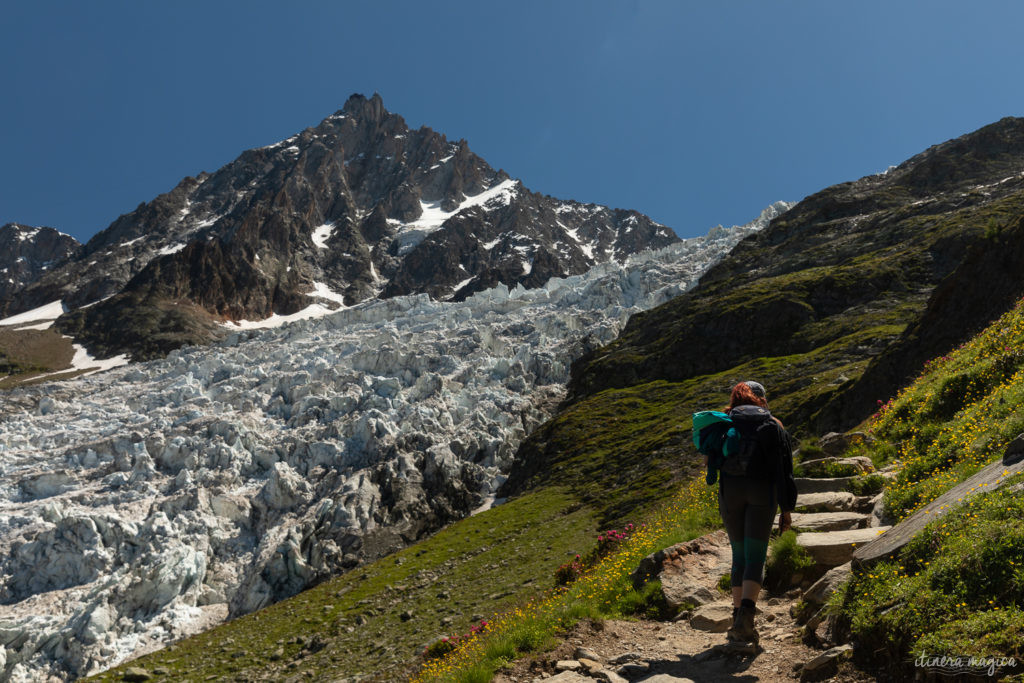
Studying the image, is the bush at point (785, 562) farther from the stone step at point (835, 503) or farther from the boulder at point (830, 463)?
the boulder at point (830, 463)

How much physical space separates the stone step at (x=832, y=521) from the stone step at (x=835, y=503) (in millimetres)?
472

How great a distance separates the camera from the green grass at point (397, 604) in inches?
1003

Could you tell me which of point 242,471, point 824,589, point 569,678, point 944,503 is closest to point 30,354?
point 242,471

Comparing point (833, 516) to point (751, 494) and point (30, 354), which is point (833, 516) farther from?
point (30, 354)

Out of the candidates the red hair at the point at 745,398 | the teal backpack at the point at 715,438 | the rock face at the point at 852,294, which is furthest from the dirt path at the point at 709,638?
the rock face at the point at 852,294

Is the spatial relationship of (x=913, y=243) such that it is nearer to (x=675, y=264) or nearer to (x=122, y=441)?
(x=675, y=264)

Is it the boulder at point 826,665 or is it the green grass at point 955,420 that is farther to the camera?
the green grass at point 955,420

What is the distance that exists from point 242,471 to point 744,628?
59.4 m

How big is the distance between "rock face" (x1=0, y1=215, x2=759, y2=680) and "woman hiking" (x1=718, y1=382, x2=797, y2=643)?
4291 cm

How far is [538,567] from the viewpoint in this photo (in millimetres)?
29531

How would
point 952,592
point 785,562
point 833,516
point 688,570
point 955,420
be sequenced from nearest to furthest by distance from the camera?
point 952,592
point 785,562
point 833,516
point 688,570
point 955,420

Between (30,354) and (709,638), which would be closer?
(709,638)

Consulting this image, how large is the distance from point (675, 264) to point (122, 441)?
101 metres

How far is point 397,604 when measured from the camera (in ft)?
104
